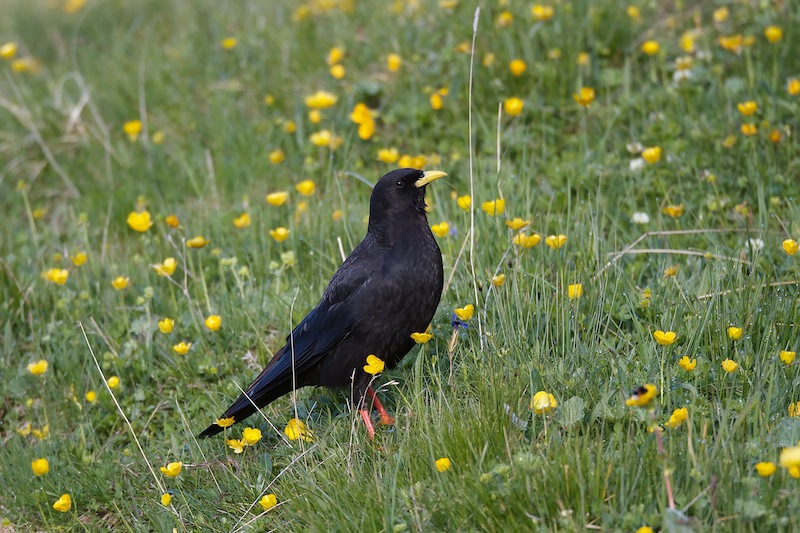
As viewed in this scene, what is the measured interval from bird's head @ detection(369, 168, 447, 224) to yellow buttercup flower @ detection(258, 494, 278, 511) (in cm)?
118

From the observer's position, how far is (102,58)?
7.07m

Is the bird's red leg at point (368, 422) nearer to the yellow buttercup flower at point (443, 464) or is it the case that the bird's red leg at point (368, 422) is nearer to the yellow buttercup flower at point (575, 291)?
the yellow buttercup flower at point (443, 464)

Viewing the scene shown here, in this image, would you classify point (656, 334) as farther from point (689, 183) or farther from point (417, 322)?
point (689, 183)

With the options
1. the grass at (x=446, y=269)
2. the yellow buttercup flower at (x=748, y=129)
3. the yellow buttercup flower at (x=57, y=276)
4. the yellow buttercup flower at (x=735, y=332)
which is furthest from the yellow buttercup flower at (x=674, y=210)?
the yellow buttercup flower at (x=57, y=276)

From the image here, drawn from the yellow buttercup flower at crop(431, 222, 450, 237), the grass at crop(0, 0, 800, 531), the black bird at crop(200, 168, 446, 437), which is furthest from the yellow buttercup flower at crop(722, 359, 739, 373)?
the yellow buttercup flower at crop(431, 222, 450, 237)

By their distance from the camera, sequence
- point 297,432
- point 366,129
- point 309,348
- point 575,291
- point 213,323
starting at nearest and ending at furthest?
point 297,432
point 575,291
point 309,348
point 213,323
point 366,129

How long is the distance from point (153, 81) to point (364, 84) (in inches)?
67.7

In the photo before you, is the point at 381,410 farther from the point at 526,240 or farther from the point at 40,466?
the point at 40,466

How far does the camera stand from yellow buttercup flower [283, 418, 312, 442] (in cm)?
313

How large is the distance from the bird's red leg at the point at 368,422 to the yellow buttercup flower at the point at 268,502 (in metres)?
0.39

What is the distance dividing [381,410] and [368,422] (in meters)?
0.21

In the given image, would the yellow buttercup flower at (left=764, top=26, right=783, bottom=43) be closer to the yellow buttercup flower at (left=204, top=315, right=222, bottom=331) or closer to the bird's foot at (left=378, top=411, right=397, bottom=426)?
the bird's foot at (left=378, top=411, right=397, bottom=426)

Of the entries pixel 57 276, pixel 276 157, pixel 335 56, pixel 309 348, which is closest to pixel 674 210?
pixel 309 348

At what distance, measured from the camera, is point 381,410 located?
11.1 feet
